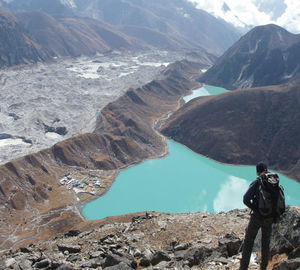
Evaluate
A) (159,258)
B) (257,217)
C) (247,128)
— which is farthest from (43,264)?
(247,128)

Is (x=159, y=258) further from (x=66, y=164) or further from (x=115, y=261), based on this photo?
(x=66, y=164)

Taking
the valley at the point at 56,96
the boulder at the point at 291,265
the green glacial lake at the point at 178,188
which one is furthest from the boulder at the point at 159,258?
the valley at the point at 56,96

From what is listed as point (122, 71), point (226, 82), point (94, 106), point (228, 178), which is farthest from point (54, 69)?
point (228, 178)

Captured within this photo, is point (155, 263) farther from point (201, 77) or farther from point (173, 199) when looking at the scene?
point (201, 77)

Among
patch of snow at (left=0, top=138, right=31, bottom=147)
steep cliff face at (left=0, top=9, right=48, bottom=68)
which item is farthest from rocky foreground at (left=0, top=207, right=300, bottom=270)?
steep cliff face at (left=0, top=9, right=48, bottom=68)

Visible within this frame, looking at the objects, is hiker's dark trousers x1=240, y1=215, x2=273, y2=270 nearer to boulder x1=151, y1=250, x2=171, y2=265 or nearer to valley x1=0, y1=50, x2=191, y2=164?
boulder x1=151, y1=250, x2=171, y2=265

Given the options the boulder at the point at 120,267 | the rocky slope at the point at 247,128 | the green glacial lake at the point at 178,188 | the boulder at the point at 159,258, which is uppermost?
the boulder at the point at 159,258

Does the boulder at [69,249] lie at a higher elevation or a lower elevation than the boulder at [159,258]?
lower

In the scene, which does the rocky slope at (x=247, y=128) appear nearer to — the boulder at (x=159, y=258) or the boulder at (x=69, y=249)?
the boulder at (x=69, y=249)
